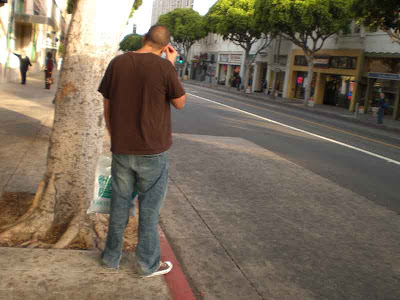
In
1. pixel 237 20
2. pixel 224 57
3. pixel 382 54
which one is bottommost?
pixel 224 57

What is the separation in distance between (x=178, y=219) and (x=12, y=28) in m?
22.8

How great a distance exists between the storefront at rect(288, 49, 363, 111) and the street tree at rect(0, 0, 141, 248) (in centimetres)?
3142

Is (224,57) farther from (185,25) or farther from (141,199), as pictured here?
(141,199)

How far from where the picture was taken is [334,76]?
37562mm

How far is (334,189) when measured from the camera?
8062mm

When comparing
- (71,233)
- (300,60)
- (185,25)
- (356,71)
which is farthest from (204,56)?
(71,233)

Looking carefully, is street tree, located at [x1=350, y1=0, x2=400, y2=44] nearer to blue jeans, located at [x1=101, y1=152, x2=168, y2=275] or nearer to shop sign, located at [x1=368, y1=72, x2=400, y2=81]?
shop sign, located at [x1=368, y1=72, x2=400, y2=81]

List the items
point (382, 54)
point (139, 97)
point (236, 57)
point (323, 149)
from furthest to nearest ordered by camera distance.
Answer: point (236, 57)
point (382, 54)
point (323, 149)
point (139, 97)

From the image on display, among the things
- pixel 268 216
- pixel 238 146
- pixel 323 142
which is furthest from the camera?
pixel 323 142

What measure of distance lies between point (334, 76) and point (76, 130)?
35.3m

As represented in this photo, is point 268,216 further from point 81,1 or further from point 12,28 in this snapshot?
point 12,28

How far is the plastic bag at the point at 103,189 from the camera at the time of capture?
3.83 metres

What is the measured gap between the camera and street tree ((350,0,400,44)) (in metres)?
21.0

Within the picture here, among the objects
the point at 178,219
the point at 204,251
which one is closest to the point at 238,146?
the point at 178,219
